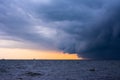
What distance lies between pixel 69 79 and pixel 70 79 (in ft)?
0.95

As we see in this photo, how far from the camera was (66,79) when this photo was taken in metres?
60.1

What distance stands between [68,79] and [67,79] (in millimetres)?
319

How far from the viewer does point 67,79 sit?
60.0m

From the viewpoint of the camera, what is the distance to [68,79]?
2366 inches

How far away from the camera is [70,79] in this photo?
6003cm

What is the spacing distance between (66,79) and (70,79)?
115 cm

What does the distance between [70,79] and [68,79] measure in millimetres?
576

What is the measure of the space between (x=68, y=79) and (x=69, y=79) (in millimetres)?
299

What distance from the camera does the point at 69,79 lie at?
Result: 6000 cm

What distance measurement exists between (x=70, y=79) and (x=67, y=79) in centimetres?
87
